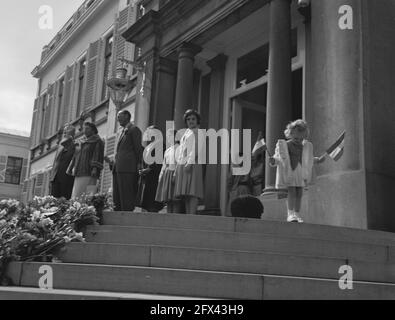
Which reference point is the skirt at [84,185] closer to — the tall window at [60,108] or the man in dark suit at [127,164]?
the man in dark suit at [127,164]

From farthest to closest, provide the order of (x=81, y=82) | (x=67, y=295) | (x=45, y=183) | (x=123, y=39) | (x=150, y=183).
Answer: (x=45, y=183), (x=81, y=82), (x=123, y=39), (x=150, y=183), (x=67, y=295)

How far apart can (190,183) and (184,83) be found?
217 inches

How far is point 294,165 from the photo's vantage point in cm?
623

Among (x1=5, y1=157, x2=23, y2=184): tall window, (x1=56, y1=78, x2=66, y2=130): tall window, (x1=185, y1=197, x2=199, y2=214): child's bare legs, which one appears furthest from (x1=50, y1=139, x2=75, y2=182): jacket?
(x1=5, y1=157, x2=23, y2=184): tall window

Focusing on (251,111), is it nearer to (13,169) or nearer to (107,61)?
(107,61)

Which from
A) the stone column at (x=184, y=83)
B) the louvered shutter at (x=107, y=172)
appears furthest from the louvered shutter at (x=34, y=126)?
the stone column at (x=184, y=83)

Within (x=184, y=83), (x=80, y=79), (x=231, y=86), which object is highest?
(x=80, y=79)

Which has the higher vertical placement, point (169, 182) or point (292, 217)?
point (169, 182)

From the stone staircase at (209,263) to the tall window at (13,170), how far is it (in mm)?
33653

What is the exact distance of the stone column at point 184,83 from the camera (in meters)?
11.9

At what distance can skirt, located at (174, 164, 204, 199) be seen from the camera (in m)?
6.83

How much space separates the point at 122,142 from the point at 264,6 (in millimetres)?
4641

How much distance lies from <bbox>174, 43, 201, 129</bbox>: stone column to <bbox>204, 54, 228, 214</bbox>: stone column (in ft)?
3.10

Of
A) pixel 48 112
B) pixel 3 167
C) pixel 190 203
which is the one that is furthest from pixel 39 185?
pixel 190 203
